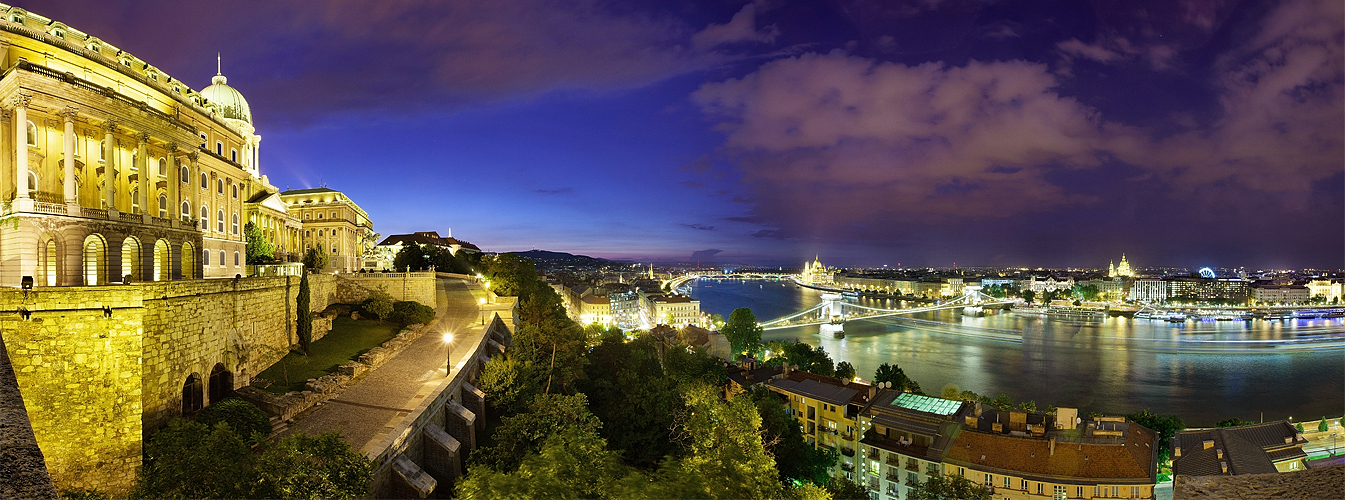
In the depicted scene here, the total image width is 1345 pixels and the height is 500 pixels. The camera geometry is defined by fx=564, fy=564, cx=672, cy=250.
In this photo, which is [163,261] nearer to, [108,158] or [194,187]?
[108,158]

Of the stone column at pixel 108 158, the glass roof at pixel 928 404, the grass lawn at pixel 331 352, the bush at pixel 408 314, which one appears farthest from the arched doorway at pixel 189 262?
the glass roof at pixel 928 404

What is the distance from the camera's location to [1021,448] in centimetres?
1795

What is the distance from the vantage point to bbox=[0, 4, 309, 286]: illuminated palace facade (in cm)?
1132

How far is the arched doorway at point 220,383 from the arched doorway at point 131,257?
3.18 m

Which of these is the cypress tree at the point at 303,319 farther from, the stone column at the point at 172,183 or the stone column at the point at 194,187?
the stone column at the point at 194,187

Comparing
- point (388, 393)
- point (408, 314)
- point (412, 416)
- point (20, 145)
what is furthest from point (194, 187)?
point (412, 416)

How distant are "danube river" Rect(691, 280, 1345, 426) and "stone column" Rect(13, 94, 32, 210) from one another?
1501 inches

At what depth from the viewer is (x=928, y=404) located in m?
22.2

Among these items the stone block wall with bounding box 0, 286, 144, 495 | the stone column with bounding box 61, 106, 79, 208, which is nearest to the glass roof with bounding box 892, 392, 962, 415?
the stone block wall with bounding box 0, 286, 144, 495

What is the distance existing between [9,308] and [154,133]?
26.7 ft

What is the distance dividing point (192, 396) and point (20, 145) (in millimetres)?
6641

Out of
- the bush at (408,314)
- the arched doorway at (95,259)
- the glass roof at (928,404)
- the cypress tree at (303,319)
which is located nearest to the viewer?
the arched doorway at (95,259)

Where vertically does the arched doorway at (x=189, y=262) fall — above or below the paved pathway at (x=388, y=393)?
above

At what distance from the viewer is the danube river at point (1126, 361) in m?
32.8
